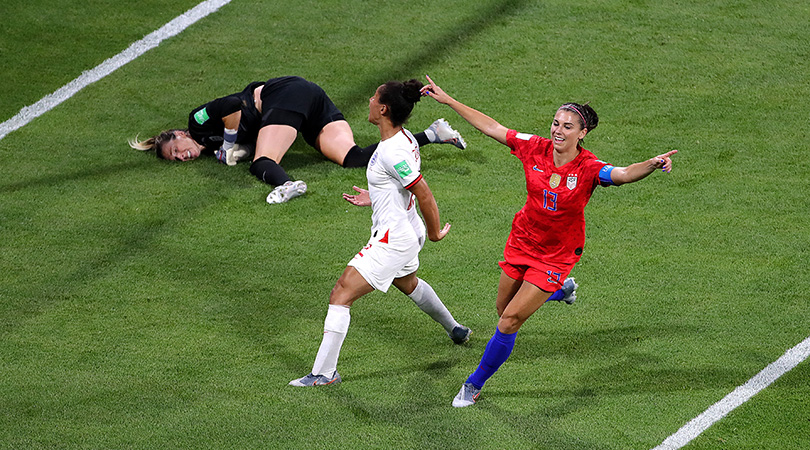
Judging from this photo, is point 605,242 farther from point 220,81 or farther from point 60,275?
point 220,81

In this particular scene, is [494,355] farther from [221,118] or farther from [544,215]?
[221,118]

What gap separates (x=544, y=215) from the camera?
212 inches

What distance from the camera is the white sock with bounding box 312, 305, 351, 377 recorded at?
→ 5.55 m

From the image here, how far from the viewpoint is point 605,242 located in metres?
7.60

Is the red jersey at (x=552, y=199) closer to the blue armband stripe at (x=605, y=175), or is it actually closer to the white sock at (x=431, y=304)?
the blue armband stripe at (x=605, y=175)

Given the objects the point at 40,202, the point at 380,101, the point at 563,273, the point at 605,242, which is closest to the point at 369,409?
the point at 563,273

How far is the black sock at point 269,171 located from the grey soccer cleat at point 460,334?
9.26ft

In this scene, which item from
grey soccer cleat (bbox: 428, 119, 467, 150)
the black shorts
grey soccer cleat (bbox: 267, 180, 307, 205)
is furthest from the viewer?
the black shorts

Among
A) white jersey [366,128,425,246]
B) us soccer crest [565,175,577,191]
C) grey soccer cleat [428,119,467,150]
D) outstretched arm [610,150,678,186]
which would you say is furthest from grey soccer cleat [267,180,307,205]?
outstretched arm [610,150,678,186]

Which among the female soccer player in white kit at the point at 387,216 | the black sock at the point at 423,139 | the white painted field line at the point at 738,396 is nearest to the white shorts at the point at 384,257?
the female soccer player in white kit at the point at 387,216

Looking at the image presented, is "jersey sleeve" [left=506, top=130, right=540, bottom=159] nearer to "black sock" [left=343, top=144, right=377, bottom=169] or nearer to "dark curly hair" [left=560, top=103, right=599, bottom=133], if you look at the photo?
"dark curly hair" [left=560, top=103, right=599, bottom=133]

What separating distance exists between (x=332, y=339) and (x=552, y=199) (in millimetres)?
1549

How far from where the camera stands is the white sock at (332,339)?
18.2 ft

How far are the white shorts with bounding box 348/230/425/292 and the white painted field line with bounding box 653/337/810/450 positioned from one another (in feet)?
5.89
